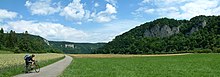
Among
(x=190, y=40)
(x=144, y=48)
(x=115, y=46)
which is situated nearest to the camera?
(x=190, y=40)

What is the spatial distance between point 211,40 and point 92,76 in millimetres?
122437

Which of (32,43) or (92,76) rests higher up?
(32,43)

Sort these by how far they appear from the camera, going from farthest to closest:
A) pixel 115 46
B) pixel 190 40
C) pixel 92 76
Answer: pixel 115 46 < pixel 190 40 < pixel 92 76

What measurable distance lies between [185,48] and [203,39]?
8.64m

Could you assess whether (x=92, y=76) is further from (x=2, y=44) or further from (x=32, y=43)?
(x=32, y=43)

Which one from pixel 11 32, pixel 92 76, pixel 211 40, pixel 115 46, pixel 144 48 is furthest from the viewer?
pixel 115 46

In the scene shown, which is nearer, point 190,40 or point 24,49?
point 190,40

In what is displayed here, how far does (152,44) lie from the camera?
539ft

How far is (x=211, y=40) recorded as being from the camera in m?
141

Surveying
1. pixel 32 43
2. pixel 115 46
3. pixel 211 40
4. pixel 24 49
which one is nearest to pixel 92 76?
pixel 211 40

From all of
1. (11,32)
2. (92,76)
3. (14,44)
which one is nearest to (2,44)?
(14,44)

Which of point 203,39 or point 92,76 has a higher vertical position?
point 203,39

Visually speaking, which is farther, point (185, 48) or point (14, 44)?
point (14, 44)

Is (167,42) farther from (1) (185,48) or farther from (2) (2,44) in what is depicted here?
(2) (2,44)
